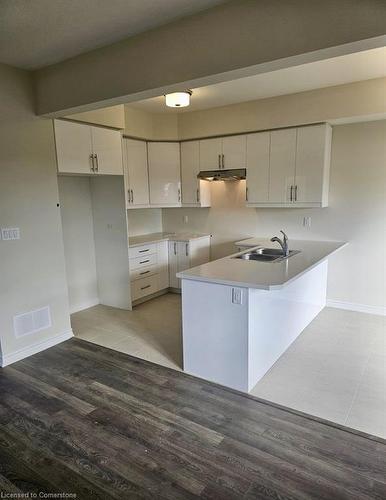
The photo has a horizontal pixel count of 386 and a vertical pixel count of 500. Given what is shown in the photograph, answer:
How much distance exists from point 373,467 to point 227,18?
2.76m

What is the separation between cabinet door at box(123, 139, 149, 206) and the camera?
452 centimetres

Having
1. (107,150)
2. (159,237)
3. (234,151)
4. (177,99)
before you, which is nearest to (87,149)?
(107,150)

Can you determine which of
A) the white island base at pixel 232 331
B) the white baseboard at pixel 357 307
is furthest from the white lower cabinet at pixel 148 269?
the white baseboard at pixel 357 307

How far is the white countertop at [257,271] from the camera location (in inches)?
94.4

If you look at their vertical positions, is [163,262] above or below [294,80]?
below

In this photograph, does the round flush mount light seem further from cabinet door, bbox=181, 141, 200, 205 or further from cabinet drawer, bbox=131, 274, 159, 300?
cabinet drawer, bbox=131, 274, 159, 300

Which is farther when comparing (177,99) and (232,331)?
(177,99)

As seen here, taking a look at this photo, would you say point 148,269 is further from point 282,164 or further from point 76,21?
point 76,21

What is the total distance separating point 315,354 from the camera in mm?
3158

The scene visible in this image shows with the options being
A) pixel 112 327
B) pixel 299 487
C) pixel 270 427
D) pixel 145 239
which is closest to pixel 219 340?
pixel 270 427

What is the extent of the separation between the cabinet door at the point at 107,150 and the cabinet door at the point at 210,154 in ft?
4.06

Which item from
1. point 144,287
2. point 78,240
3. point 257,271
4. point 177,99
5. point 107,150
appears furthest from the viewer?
point 144,287

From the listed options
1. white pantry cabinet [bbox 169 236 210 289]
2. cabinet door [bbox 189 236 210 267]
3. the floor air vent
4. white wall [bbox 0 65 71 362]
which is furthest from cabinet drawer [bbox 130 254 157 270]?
the floor air vent

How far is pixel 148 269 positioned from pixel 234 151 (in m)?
2.06
